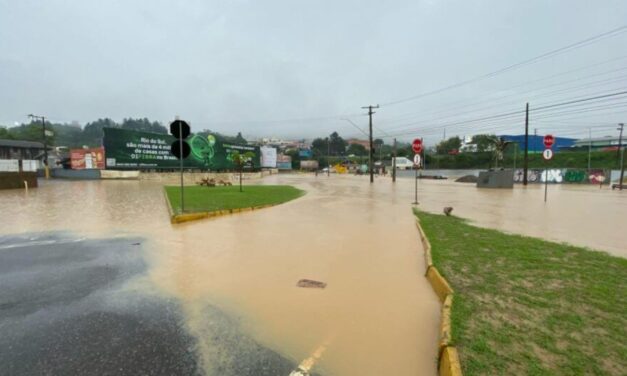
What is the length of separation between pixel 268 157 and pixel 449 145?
211ft

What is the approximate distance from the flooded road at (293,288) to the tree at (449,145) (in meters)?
101

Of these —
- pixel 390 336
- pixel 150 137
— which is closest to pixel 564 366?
pixel 390 336

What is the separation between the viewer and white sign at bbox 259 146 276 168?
2554 inches

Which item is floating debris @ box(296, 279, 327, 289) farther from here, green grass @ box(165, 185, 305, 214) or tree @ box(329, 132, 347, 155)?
tree @ box(329, 132, 347, 155)

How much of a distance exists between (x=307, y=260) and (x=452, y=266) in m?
2.54

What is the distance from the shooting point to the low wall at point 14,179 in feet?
75.2

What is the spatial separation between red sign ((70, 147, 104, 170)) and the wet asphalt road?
4074 centimetres

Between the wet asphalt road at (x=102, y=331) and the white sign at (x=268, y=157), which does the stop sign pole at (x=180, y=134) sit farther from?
the white sign at (x=268, y=157)

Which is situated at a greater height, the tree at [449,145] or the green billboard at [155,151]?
the tree at [449,145]

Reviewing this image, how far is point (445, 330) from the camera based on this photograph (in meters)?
3.30

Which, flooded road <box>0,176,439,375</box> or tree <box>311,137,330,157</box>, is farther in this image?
tree <box>311,137,330,157</box>

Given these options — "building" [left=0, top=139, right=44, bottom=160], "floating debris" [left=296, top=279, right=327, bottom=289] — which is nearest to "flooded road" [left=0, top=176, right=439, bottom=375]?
"floating debris" [left=296, top=279, right=327, bottom=289]

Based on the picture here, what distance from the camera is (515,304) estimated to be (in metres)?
3.93

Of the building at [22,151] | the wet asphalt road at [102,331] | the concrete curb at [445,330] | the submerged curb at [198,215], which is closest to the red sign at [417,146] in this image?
the submerged curb at [198,215]
